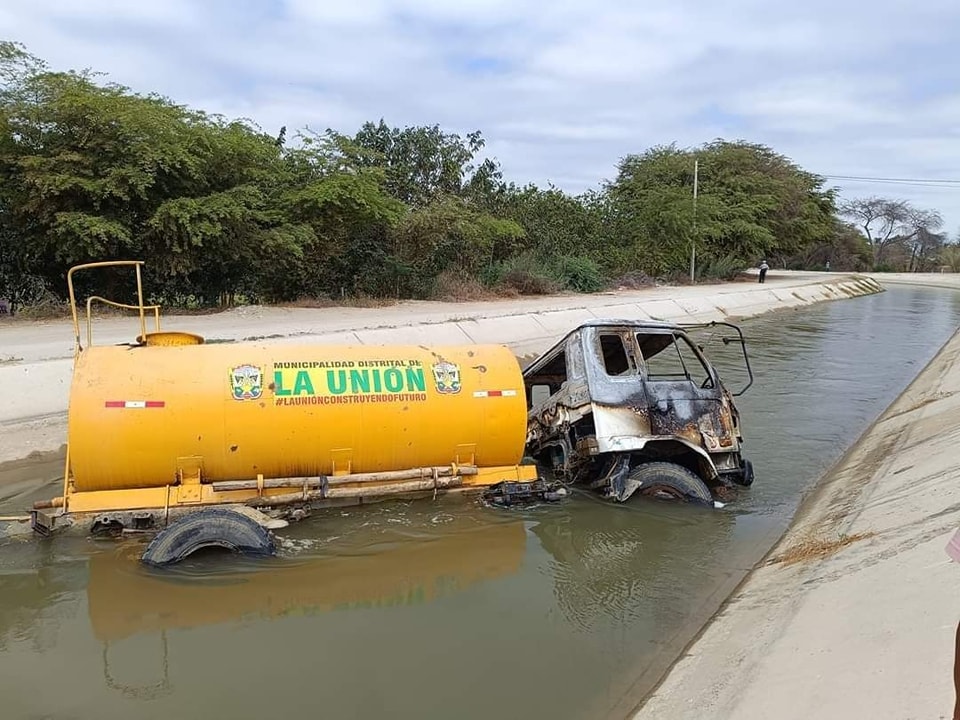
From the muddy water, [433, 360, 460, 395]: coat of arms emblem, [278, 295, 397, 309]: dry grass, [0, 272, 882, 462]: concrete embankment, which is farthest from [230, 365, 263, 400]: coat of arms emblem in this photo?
[278, 295, 397, 309]: dry grass

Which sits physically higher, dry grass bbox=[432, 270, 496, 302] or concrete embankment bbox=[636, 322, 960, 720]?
dry grass bbox=[432, 270, 496, 302]

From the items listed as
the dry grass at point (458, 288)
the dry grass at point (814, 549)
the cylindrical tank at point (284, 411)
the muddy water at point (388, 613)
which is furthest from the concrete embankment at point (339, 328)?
the dry grass at point (814, 549)

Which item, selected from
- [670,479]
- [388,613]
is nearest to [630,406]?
[670,479]

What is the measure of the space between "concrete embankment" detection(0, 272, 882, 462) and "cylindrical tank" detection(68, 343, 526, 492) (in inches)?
161

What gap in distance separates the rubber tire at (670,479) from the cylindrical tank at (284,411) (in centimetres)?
129

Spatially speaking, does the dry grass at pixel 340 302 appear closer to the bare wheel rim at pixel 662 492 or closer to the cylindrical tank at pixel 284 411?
the cylindrical tank at pixel 284 411

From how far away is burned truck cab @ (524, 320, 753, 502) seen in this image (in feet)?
25.1

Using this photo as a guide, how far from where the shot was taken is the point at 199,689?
4734 millimetres

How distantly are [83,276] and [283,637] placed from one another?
17825 mm

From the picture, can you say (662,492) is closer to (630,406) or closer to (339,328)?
(630,406)

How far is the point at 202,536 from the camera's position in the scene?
6.15m

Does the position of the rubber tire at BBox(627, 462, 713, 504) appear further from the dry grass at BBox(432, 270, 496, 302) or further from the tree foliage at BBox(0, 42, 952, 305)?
the dry grass at BBox(432, 270, 496, 302)

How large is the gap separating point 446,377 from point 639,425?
2045mm

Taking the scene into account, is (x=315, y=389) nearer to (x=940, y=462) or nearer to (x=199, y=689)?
(x=199, y=689)
